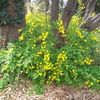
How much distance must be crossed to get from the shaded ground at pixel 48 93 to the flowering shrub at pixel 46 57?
159mm

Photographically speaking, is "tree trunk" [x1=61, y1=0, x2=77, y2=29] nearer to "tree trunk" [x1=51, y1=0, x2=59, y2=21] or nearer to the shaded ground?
"tree trunk" [x1=51, y1=0, x2=59, y2=21]

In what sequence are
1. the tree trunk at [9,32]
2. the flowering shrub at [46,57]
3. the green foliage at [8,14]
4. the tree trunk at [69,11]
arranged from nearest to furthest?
the flowering shrub at [46,57] → the green foliage at [8,14] → the tree trunk at [9,32] → the tree trunk at [69,11]

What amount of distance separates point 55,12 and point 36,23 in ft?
3.57

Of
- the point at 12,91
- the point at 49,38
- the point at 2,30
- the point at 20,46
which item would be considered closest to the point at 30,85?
the point at 12,91

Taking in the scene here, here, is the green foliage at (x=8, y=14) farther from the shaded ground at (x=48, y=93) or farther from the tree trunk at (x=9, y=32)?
the shaded ground at (x=48, y=93)

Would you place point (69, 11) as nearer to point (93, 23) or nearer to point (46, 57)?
point (93, 23)

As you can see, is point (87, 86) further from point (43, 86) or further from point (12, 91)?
point (12, 91)

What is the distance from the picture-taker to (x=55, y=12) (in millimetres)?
3508

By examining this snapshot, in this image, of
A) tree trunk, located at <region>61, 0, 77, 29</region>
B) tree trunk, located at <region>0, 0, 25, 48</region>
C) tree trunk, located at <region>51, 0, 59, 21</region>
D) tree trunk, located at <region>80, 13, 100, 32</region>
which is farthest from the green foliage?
tree trunk, located at <region>80, 13, 100, 32</region>

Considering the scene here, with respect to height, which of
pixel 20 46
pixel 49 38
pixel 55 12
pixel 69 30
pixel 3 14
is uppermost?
pixel 55 12

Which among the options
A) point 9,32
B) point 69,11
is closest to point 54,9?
point 69,11

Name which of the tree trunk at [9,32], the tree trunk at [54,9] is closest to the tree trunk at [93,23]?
the tree trunk at [54,9]

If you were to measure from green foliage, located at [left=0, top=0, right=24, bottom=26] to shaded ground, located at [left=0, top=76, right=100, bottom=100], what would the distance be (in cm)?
174

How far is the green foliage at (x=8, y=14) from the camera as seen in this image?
2.93 m
